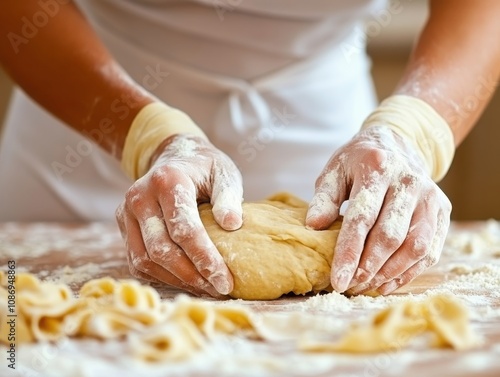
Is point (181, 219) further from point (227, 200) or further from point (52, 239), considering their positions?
point (52, 239)

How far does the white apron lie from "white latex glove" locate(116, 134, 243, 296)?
76 centimetres

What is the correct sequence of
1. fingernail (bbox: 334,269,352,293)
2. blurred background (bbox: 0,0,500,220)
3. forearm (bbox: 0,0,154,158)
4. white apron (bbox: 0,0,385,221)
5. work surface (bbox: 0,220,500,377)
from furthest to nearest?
blurred background (bbox: 0,0,500,220) < white apron (bbox: 0,0,385,221) < forearm (bbox: 0,0,154,158) < fingernail (bbox: 334,269,352,293) < work surface (bbox: 0,220,500,377)

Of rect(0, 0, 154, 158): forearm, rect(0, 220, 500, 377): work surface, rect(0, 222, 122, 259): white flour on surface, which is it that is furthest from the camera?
rect(0, 222, 122, 259): white flour on surface

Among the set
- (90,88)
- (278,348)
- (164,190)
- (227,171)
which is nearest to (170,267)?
(164,190)

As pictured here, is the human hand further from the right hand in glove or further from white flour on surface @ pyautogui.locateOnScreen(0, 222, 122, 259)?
white flour on surface @ pyautogui.locateOnScreen(0, 222, 122, 259)

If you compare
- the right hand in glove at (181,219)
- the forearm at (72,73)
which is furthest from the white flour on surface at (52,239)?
the right hand in glove at (181,219)

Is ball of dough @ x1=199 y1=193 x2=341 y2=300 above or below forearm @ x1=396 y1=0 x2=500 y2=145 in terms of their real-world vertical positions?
below

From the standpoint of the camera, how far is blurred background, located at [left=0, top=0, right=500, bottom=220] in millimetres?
4219

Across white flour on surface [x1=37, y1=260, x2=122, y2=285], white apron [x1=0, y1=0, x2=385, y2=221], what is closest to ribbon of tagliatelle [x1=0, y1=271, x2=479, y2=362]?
white flour on surface [x1=37, y1=260, x2=122, y2=285]

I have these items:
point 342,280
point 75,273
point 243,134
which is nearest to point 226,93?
point 243,134

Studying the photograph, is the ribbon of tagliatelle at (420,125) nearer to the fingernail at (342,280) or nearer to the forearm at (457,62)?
the forearm at (457,62)

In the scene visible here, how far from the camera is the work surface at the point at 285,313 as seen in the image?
1.00m

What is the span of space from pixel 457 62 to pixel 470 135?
2579mm

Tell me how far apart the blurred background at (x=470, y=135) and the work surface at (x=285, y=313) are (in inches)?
83.8
